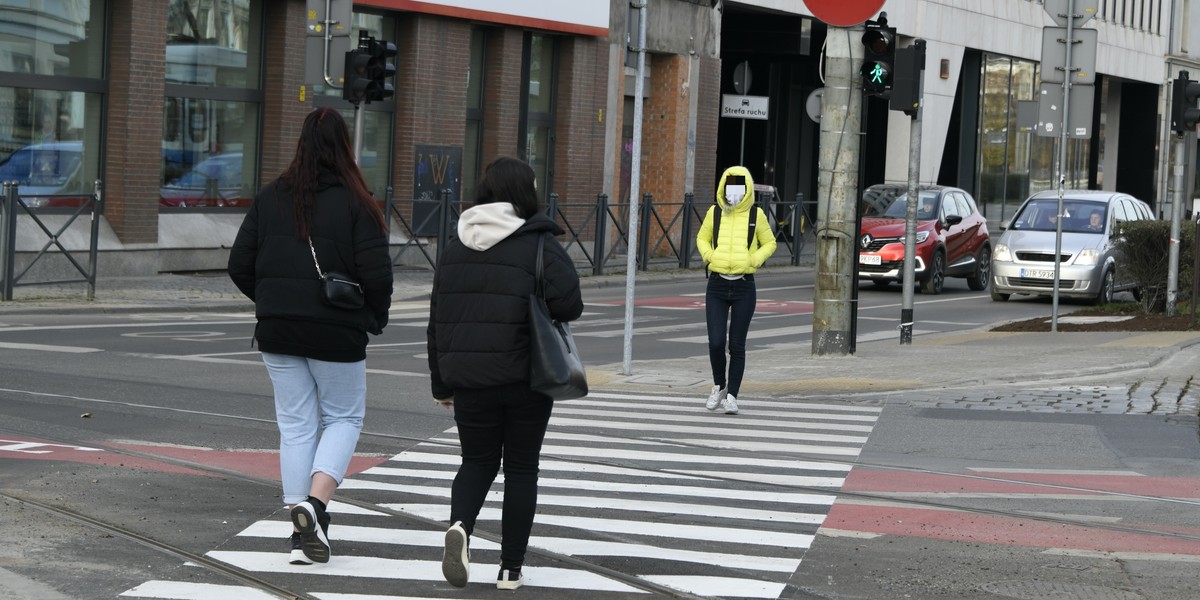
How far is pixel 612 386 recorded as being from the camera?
1477 centimetres

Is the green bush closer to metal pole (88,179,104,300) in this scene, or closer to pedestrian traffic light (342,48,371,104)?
pedestrian traffic light (342,48,371,104)

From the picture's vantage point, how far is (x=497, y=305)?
21.8ft

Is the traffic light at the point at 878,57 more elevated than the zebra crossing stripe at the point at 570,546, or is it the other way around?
the traffic light at the point at 878,57

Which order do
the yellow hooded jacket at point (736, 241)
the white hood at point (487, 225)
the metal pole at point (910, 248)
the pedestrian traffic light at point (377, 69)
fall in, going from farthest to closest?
the pedestrian traffic light at point (377, 69), the metal pole at point (910, 248), the yellow hooded jacket at point (736, 241), the white hood at point (487, 225)

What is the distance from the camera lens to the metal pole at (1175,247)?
20.2m

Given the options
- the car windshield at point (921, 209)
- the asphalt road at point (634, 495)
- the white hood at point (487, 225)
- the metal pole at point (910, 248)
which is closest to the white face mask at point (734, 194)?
the asphalt road at point (634, 495)

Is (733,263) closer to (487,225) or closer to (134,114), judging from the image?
(487,225)

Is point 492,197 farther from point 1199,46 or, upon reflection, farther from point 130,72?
point 1199,46

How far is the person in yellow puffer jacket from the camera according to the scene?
1273cm

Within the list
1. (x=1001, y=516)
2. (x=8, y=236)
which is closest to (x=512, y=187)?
(x=1001, y=516)

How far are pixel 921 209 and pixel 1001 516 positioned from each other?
1948cm

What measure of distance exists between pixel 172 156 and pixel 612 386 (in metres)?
12.6

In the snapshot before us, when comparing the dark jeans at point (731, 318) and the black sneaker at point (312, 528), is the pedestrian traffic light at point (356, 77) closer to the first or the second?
the dark jeans at point (731, 318)

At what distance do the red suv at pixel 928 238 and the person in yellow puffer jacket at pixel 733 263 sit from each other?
1395cm
